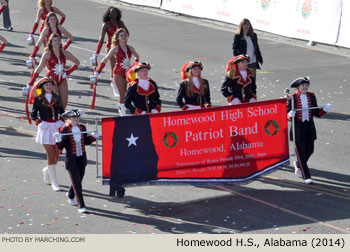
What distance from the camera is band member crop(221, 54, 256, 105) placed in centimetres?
1540

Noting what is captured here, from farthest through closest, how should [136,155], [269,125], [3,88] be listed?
[3,88] → [269,125] → [136,155]

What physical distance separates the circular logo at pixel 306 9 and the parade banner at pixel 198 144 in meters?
11.9

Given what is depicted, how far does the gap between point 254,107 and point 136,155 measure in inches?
82.6

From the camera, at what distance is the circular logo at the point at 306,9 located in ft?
83.6

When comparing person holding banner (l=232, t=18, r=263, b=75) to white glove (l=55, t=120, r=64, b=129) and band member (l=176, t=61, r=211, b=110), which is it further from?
white glove (l=55, t=120, r=64, b=129)

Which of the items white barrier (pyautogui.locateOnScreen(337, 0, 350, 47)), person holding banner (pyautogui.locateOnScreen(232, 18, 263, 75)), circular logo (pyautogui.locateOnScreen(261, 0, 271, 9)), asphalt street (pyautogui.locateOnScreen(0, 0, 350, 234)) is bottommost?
asphalt street (pyautogui.locateOnScreen(0, 0, 350, 234))

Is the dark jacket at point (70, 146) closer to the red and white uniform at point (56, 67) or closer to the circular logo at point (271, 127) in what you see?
the circular logo at point (271, 127)

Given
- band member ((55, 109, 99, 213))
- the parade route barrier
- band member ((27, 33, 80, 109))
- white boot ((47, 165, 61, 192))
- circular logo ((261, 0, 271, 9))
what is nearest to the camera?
band member ((55, 109, 99, 213))

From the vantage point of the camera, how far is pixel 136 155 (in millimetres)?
13219

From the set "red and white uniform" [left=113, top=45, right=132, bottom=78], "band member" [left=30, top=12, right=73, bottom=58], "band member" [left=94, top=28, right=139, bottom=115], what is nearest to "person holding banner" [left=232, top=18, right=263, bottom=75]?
"band member" [left=94, top=28, right=139, bottom=115]

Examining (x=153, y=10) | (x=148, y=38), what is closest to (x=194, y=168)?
(x=148, y=38)

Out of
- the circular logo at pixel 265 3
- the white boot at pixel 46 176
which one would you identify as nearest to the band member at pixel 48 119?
the white boot at pixel 46 176

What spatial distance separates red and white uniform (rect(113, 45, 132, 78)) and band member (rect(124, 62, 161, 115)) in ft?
10.0
